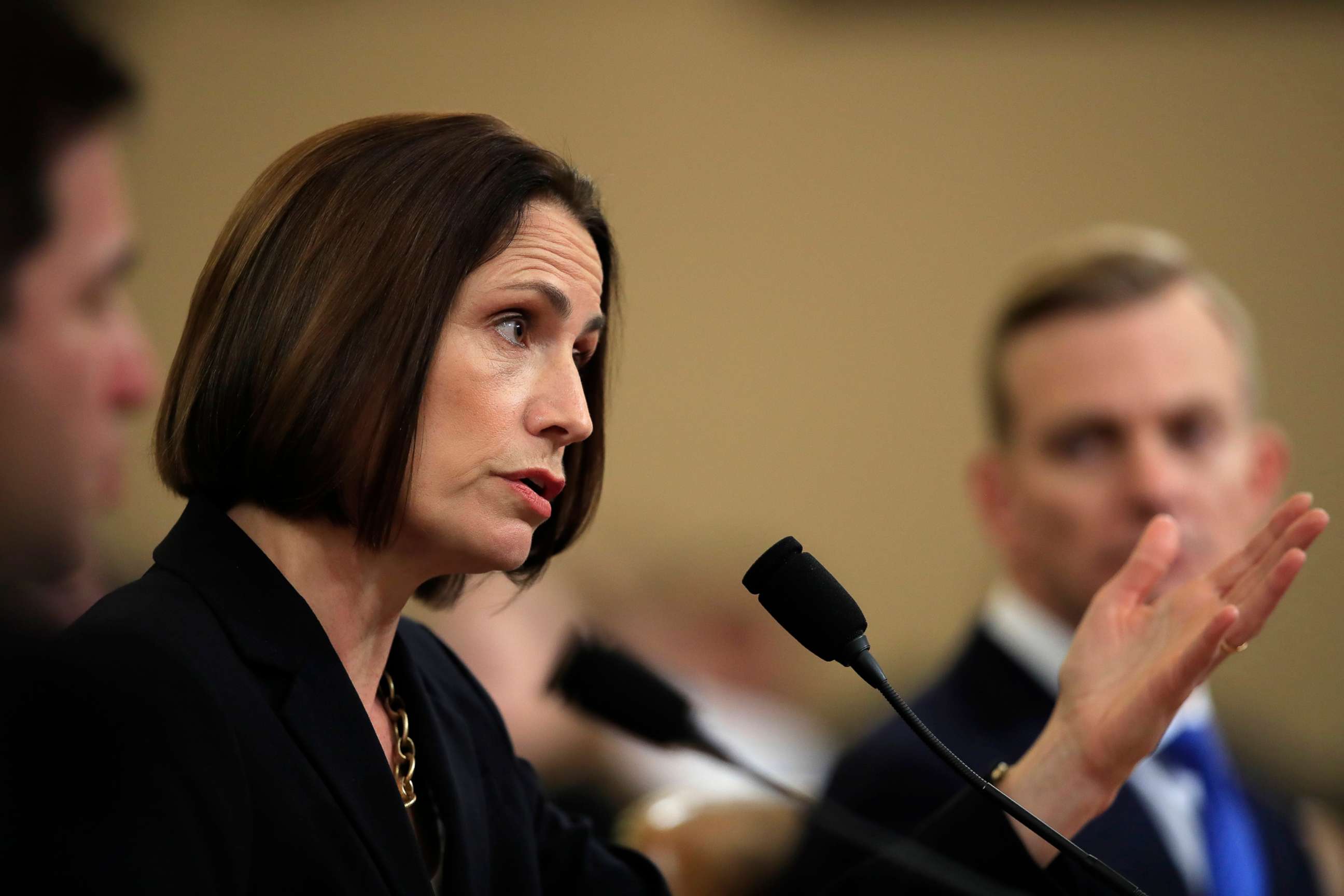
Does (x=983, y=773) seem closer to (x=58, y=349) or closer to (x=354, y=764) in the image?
(x=354, y=764)

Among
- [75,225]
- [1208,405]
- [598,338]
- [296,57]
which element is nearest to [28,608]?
[75,225]

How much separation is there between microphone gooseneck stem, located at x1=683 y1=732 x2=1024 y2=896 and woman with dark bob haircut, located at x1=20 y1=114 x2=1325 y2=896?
0.22 meters

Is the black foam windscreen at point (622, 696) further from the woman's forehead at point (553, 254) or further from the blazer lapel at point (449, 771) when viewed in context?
the woman's forehead at point (553, 254)

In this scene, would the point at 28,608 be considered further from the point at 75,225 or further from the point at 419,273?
the point at 419,273

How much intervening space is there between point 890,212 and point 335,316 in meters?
4.45

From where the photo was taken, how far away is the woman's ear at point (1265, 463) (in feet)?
8.72

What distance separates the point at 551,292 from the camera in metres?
1.31

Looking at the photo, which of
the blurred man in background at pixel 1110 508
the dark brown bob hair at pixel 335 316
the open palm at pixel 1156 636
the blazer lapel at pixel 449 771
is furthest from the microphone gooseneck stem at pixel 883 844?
the dark brown bob hair at pixel 335 316

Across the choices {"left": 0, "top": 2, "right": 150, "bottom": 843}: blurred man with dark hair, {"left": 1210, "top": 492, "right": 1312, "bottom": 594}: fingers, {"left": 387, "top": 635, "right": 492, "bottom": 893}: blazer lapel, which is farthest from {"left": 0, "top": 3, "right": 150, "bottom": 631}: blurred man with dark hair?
{"left": 1210, "top": 492, "right": 1312, "bottom": 594}: fingers

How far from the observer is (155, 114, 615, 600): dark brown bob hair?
1208mm

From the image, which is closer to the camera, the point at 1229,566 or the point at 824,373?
the point at 1229,566

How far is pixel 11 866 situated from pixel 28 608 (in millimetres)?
1141

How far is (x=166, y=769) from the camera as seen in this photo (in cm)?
106

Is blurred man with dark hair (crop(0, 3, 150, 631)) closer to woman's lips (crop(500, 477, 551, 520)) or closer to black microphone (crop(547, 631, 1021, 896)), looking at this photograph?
black microphone (crop(547, 631, 1021, 896))
